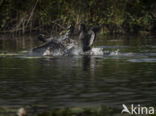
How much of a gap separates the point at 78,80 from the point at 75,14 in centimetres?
2787

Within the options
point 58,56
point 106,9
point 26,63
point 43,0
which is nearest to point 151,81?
point 26,63

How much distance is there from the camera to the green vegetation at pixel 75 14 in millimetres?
39156

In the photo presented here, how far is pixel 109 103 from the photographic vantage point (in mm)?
9750

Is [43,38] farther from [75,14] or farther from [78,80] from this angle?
[75,14]

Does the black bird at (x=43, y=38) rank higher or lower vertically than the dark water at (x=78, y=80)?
higher

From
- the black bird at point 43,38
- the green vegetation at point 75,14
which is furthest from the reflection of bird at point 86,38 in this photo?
the green vegetation at point 75,14

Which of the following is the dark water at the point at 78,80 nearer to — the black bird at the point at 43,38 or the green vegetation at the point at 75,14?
the black bird at the point at 43,38

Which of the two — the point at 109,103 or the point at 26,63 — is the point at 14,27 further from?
the point at 109,103

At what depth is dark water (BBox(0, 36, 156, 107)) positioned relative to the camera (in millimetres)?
10258

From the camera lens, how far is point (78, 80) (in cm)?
1329

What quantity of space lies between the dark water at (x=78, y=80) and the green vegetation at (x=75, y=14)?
683 inches

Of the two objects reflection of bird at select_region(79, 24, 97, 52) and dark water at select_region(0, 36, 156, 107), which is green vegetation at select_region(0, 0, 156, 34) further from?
dark water at select_region(0, 36, 156, 107)

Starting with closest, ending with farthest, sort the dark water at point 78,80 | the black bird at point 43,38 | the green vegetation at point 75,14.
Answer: the dark water at point 78,80, the black bird at point 43,38, the green vegetation at point 75,14

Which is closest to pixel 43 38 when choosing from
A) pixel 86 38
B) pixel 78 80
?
pixel 86 38
